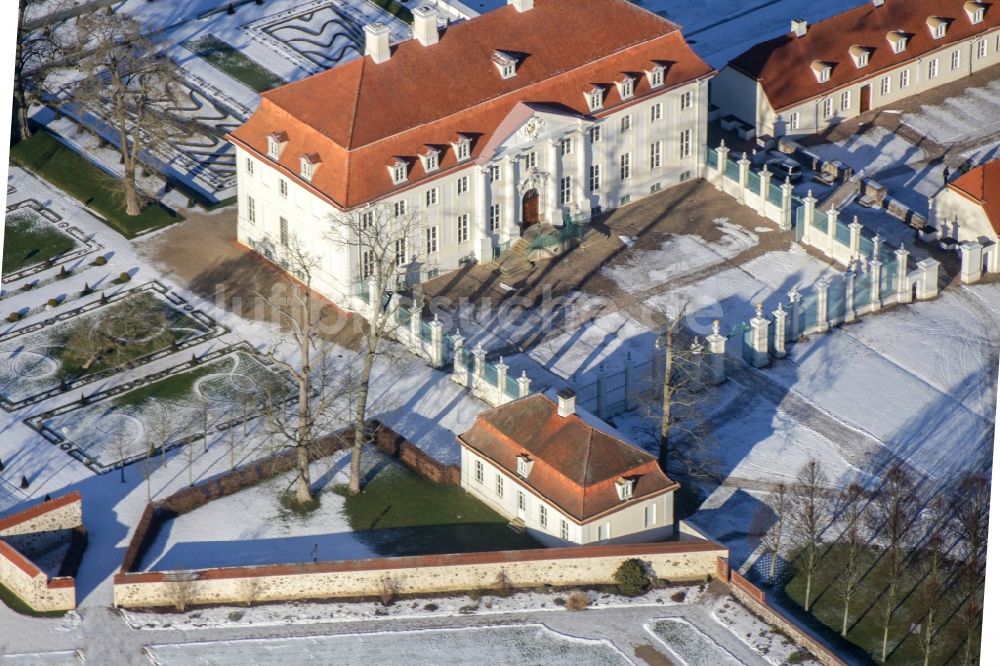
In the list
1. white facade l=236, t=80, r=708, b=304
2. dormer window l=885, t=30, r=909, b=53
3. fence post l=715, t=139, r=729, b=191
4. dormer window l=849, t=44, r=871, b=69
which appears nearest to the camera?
white facade l=236, t=80, r=708, b=304

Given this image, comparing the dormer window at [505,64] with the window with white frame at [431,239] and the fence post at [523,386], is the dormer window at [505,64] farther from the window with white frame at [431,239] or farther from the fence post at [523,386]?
the fence post at [523,386]

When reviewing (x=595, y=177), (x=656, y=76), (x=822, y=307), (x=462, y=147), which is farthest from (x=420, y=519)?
(x=656, y=76)

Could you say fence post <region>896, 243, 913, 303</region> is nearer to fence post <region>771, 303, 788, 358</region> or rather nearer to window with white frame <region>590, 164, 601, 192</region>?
fence post <region>771, 303, 788, 358</region>

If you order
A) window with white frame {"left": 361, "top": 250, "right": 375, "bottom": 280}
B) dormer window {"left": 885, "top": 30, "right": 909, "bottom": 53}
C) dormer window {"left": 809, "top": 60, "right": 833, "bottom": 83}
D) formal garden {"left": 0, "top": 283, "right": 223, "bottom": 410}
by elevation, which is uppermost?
dormer window {"left": 885, "top": 30, "right": 909, "bottom": 53}

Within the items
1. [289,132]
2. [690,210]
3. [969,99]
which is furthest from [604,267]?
[969,99]

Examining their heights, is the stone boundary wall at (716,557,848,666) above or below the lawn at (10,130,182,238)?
below

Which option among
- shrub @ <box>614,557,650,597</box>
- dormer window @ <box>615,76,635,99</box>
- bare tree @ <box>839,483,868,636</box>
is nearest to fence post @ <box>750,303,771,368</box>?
bare tree @ <box>839,483,868,636</box>

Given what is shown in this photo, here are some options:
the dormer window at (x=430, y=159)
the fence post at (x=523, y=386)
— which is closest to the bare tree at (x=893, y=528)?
the fence post at (x=523, y=386)
